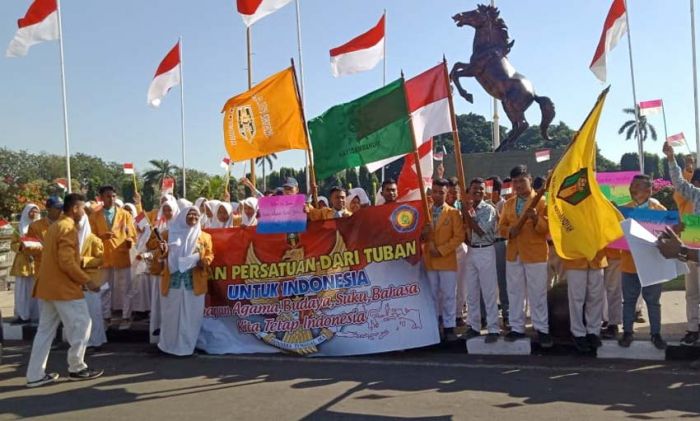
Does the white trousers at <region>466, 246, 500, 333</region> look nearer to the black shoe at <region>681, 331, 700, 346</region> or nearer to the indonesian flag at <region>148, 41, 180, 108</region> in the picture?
the black shoe at <region>681, 331, 700, 346</region>

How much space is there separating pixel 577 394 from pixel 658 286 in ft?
5.54

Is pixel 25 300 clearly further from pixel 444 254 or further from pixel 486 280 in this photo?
pixel 486 280

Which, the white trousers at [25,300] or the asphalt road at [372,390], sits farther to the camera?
the white trousers at [25,300]

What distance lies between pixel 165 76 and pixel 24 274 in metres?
4.78

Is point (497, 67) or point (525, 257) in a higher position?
point (497, 67)

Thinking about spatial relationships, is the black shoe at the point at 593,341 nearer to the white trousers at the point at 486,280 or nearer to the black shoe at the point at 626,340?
the black shoe at the point at 626,340

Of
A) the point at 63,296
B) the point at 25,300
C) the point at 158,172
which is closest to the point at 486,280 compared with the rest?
the point at 63,296

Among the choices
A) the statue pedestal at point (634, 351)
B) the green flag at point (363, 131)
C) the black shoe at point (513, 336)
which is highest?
the green flag at point (363, 131)

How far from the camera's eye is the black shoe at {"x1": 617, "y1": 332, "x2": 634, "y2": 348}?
18.5 feet

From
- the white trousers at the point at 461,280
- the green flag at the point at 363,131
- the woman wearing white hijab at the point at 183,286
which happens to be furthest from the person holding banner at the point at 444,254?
the woman wearing white hijab at the point at 183,286

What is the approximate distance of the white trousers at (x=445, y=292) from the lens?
631cm

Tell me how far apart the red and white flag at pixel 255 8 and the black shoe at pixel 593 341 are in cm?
716

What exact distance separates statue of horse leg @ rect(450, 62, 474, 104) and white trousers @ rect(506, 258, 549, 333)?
7.92 meters

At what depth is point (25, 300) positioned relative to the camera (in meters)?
8.38
